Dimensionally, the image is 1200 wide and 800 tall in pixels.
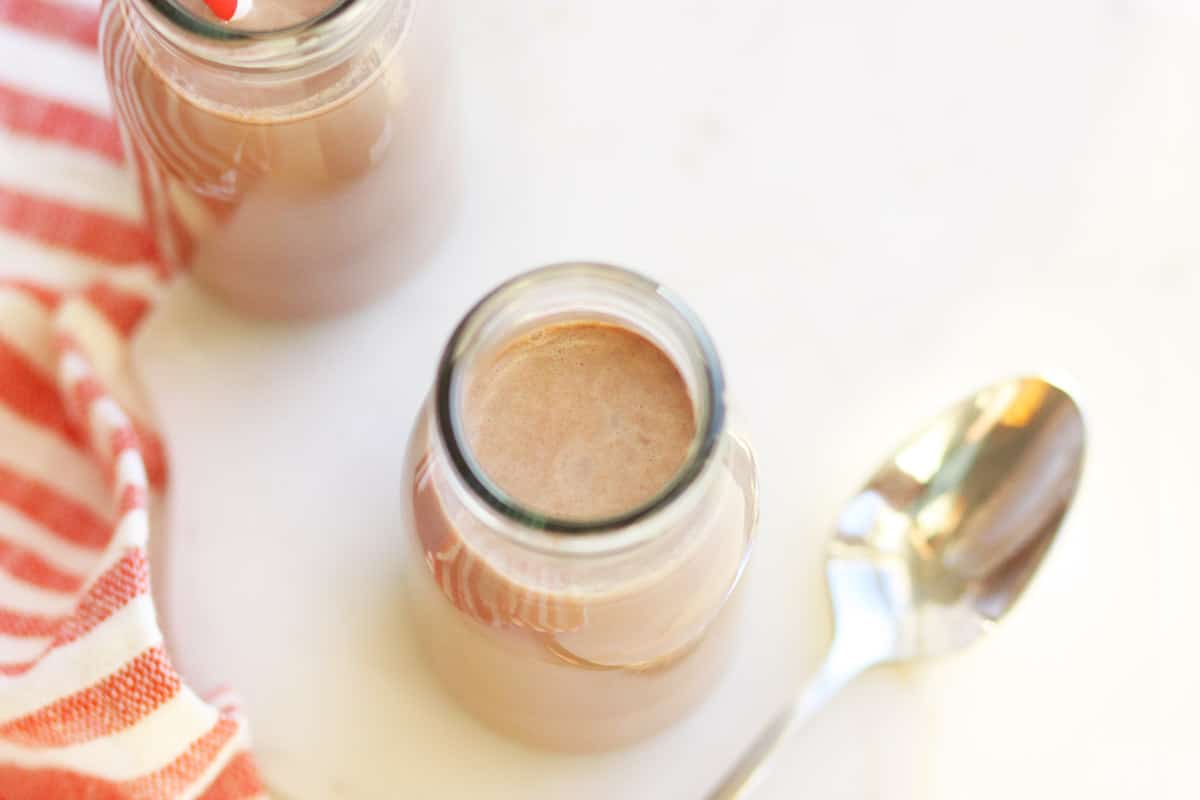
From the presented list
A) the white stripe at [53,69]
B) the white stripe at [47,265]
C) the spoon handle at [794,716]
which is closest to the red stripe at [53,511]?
the white stripe at [47,265]

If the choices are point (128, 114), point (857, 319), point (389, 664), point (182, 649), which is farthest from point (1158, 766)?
point (128, 114)

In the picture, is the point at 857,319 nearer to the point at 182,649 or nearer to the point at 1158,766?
the point at 1158,766

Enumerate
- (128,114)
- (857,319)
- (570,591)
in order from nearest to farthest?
1. (570,591)
2. (128,114)
3. (857,319)

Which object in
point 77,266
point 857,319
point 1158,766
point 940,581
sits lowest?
point 1158,766

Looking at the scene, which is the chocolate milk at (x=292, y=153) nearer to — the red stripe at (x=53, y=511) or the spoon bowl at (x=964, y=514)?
the red stripe at (x=53, y=511)

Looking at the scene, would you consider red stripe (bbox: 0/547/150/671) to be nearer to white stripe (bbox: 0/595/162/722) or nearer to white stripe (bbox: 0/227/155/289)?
white stripe (bbox: 0/595/162/722)

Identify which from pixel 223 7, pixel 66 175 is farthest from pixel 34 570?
pixel 223 7

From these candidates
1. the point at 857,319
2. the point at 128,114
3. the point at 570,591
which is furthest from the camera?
the point at 857,319

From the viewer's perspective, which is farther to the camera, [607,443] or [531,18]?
[531,18]
